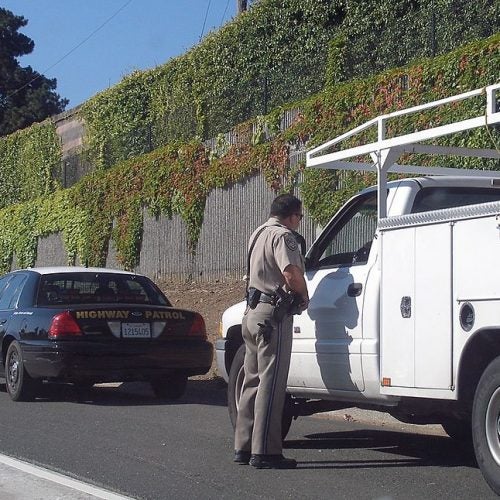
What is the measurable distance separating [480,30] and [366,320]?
30.8ft

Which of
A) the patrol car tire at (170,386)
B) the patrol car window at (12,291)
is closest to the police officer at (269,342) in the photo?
the patrol car tire at (170,386)

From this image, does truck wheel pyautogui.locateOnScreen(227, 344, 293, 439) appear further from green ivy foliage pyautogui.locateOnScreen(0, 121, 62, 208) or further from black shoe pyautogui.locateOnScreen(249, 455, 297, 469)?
green ivy foliage pyautogui.locateOnScreen(0, 121, 62, 208)

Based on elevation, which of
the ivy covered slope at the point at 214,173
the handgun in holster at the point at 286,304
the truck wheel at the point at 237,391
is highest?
the ivy covered slope at the point at 214,173

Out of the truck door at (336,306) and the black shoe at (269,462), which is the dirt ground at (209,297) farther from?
the black shoe at (269,462)

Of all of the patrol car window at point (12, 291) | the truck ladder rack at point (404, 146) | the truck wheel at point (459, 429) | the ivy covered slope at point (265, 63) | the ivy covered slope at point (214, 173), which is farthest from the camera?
the ivy covered slope at point (265, 63)

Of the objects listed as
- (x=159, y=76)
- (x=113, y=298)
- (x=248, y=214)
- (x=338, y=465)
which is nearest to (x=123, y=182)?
(x=159, y=76)

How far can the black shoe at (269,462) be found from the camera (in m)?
7.52

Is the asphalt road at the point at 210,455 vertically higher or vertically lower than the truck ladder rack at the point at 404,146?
lower

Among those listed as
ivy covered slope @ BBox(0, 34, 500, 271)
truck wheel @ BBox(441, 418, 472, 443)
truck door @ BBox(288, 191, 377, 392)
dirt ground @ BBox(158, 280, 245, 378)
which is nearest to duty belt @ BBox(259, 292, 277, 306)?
truck door @ BBox(288, 191, 377, 392)

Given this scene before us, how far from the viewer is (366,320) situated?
7.38m

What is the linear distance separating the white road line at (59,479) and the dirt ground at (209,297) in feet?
27.3

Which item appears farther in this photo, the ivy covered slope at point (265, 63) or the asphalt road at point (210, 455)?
the ivy covered slope at point (265, 63)

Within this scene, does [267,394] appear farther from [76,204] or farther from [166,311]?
[76,204]

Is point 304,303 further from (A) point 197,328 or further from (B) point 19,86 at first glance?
(B) point 19,86
